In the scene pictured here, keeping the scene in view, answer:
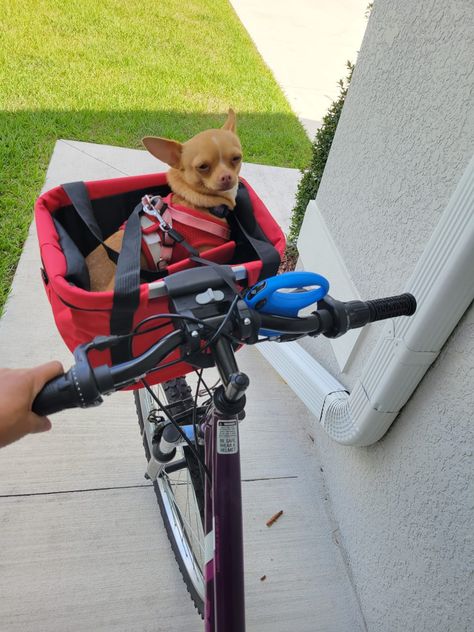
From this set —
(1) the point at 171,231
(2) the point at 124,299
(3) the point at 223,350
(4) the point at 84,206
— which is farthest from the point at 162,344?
(4) the point at 84,206

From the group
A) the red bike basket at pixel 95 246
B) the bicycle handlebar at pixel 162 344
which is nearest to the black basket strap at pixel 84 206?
the red bike basket at pixel 95 246

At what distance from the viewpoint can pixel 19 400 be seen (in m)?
0.75

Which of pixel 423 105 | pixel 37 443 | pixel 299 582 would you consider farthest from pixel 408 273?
pixel 37 443

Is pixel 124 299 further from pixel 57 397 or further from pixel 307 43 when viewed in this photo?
pixel 307 43

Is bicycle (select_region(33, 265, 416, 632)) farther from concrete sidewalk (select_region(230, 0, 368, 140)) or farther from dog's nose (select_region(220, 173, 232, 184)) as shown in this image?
concrete sidewalk (select_region(230, 0, 368, 140))

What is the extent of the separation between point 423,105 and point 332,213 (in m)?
0.75

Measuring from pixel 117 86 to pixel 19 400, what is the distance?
16.9 ft

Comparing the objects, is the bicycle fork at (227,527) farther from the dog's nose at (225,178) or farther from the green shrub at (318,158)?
the green shrub at (318,158)

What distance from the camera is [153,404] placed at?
202cm

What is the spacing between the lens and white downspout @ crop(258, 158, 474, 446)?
1320 millimetres

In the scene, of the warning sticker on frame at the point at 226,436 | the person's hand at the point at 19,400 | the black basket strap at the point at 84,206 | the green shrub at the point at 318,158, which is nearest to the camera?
the person's hand at the point at 19,400

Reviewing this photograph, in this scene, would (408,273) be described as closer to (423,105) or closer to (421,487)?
(423,105)

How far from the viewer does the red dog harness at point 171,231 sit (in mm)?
1693

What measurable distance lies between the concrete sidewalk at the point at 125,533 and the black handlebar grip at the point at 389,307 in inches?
55.5
